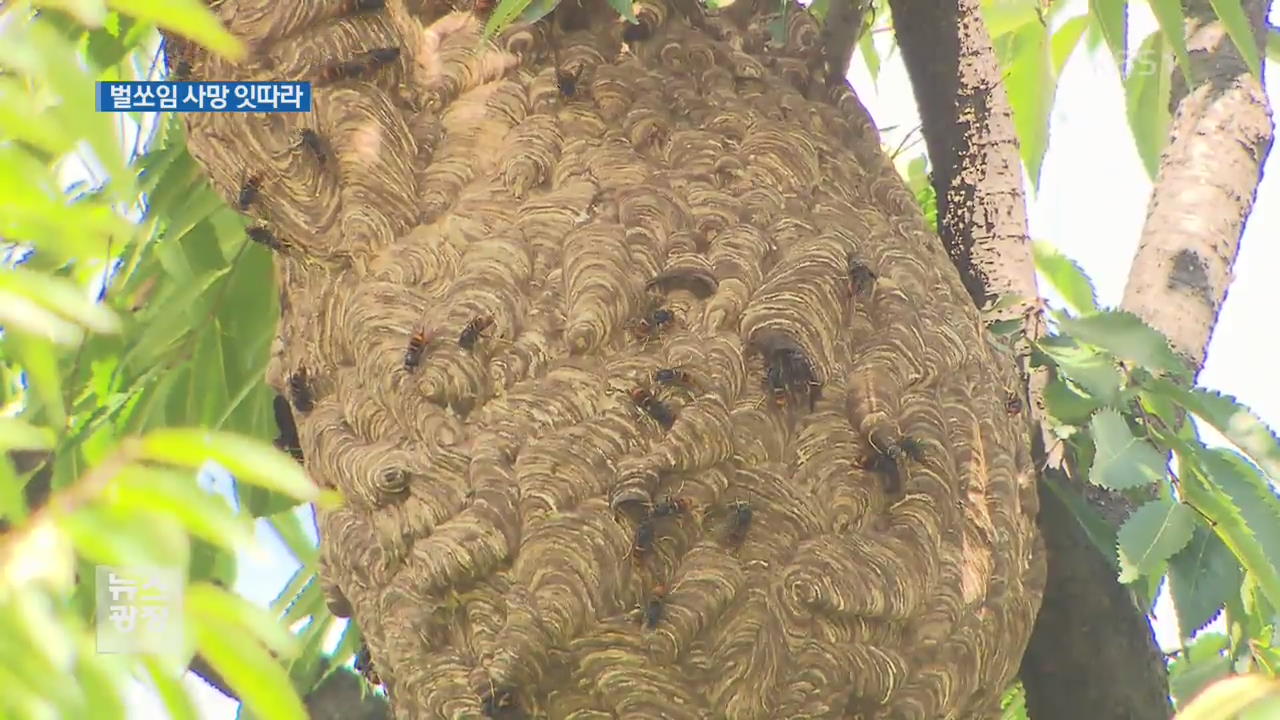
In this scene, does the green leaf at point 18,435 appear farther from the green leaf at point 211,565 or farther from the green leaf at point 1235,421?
the green leaf at point 1235,421

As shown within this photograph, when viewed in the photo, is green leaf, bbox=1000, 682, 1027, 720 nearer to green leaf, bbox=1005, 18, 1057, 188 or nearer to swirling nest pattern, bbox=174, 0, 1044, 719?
swirling nest pattern, bbox=174, 0, 1044, 719

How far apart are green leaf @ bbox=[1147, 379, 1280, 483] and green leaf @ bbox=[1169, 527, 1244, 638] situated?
4.7 inches

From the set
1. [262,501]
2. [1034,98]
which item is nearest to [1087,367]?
[1034,98]

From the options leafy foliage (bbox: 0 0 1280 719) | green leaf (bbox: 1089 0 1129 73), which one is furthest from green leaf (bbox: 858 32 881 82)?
green leaf (bbox: 1089 0 1129 73)

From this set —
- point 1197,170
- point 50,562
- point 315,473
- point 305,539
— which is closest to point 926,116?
point 1197,170

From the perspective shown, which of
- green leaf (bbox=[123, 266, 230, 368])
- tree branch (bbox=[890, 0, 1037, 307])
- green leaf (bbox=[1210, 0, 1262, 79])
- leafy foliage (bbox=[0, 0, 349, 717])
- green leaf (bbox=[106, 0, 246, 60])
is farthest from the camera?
green leaf (bbox=[123, 266, 230, 368])

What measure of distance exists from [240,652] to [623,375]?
2.56 ft

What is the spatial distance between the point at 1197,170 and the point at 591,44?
111cm

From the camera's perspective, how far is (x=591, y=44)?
77.1 inches

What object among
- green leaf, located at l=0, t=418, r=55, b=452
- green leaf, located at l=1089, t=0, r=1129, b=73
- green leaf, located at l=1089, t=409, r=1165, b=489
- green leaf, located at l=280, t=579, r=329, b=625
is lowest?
green leaf, located at l=0, t=418, r=55, b=452

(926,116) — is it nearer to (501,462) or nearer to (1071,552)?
(1071,552)

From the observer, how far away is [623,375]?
1.66 meters

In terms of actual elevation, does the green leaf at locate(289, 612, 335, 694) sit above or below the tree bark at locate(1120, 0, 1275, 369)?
below

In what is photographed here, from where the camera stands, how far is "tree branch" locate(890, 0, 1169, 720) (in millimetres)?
2043
